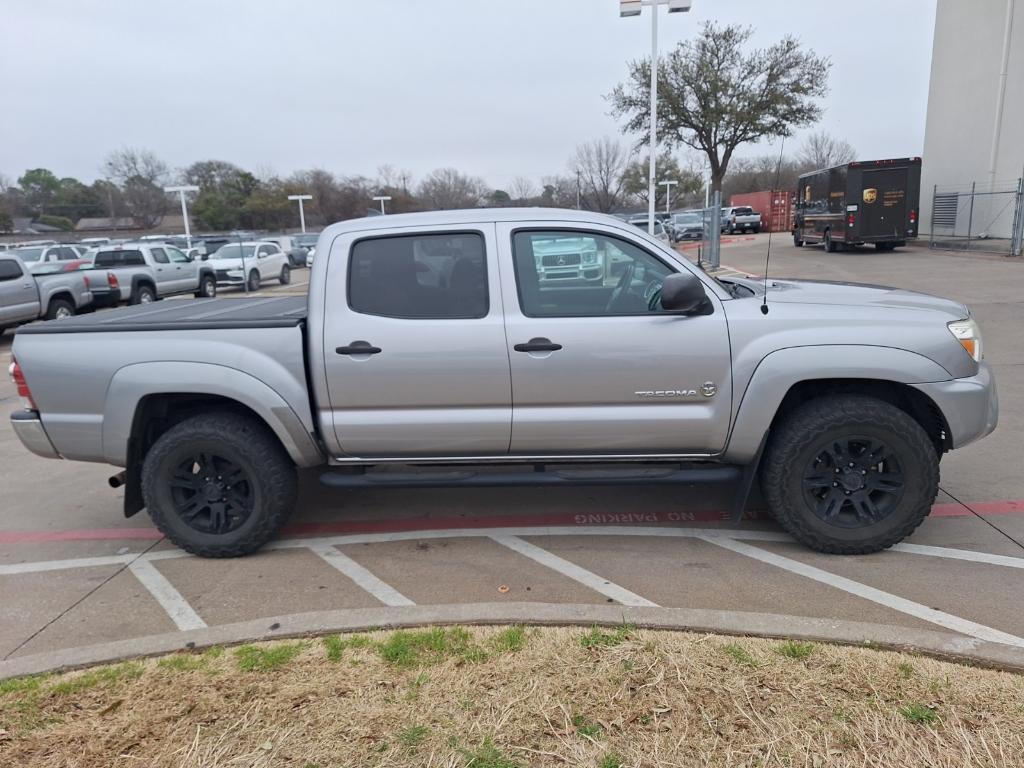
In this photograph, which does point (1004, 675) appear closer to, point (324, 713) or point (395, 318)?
point (324, 713)

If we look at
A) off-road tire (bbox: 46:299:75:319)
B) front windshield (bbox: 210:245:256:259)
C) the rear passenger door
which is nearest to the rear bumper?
the rear passenger door

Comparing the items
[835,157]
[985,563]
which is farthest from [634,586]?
[835,157]

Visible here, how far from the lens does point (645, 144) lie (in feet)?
113

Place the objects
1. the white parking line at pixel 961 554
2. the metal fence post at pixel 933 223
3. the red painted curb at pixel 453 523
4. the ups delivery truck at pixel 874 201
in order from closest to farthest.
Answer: the white parking line at pixel 961 554
the red painted curb at pixel 453 523
the ups delivery truck at pixel 874 201
the metal fence post at pixel 933 223

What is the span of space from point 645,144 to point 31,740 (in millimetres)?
35236

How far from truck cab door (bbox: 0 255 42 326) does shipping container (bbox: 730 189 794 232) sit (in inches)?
869

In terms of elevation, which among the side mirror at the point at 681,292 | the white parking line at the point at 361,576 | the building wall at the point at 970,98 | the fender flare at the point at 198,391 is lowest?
the white parking line at the point at 361,576

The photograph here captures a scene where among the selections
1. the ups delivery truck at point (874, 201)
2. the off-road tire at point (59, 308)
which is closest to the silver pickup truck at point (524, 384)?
the off-road tire at point (59, 308)

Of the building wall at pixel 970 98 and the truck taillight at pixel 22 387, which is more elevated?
the building wall at pixel 970 98

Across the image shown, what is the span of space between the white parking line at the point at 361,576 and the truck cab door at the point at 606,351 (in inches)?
39.4

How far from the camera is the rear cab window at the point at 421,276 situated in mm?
3939

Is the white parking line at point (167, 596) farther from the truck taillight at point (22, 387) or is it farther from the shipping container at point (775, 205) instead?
the shipping container at point (775, 205)

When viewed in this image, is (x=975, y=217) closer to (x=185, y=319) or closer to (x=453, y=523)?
(x=453, y=523)

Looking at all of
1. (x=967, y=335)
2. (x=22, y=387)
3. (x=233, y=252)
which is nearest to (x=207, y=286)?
(x=233, y=252)
